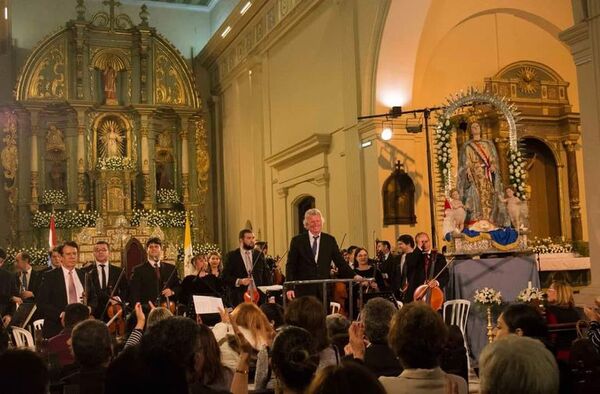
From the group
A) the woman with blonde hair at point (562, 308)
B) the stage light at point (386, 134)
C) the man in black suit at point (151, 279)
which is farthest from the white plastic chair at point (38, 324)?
the stage light at point (386, 134)

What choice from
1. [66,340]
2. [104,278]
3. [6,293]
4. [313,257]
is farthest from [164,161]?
[66,340]

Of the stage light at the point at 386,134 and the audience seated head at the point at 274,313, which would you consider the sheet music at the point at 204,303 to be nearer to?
the audience seated head at the point at 274,313

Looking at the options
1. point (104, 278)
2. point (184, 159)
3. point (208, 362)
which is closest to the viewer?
point (208, 362)

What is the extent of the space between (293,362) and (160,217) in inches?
691

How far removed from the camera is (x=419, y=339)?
2887 mm

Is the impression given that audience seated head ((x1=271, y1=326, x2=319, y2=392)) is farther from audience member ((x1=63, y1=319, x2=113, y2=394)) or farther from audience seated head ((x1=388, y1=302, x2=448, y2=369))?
audience member ((x1=63, y1=319, x2=113, y2=394))

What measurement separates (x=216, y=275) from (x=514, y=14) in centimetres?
818

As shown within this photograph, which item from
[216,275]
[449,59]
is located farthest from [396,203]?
[216,275]

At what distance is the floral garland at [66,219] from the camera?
62.1 feet

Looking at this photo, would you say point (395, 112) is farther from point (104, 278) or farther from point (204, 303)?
point (204, 303)

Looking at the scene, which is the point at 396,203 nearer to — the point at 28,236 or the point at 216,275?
the point at 216,275

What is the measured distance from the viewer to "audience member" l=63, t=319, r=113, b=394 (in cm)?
331

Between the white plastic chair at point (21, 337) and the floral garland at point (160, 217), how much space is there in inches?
497

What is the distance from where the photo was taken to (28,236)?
19219mm
